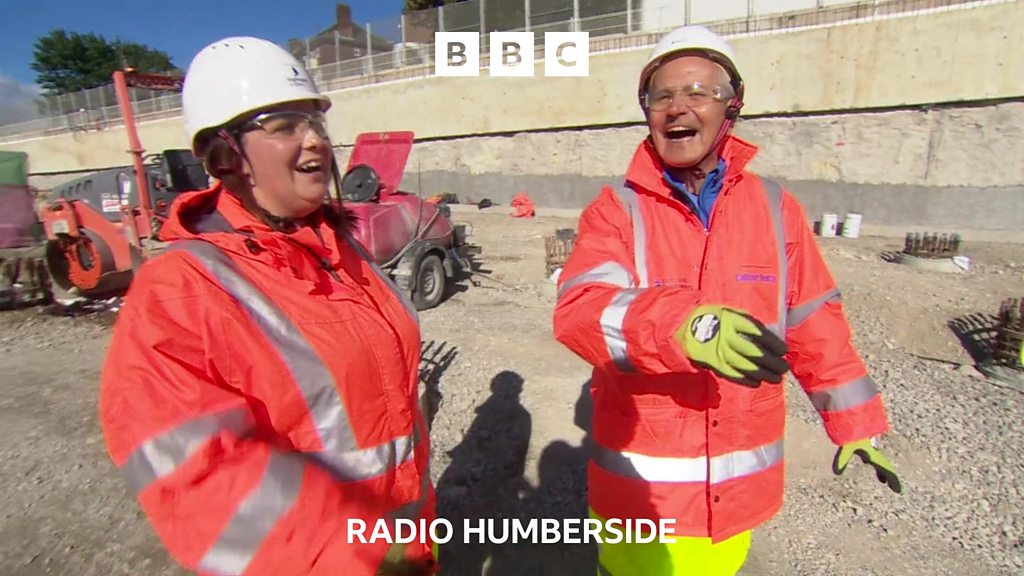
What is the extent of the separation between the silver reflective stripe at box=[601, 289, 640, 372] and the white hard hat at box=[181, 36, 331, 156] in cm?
99

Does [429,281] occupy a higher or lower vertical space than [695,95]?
lower

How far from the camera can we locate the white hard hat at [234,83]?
55.6 inches

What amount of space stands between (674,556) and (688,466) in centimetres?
31

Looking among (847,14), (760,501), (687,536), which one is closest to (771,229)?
(760,501)

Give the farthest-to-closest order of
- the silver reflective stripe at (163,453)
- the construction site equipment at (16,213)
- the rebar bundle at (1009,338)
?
the construction site equipment at (16,213) < the rebar bundle at (1009,338) < the silver reflective stripe at (163,453)

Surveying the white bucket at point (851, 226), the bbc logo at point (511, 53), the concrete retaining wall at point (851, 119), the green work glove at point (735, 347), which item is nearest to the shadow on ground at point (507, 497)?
the green work glove at point (735, 347)

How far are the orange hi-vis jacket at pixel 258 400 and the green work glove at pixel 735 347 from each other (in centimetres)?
76

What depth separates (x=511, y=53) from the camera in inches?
706

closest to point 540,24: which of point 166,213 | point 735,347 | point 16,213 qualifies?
point 166,213

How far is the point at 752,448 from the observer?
1.76 m

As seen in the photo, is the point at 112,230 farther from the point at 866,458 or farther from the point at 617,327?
the point at 866,458

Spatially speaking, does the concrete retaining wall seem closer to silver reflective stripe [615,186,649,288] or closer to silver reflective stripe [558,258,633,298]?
silver reflective stripe [615,186,649,288]

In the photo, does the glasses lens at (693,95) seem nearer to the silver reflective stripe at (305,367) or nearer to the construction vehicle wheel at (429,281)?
the silver reflective stripe at (305,367)

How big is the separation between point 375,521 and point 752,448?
1189mm
